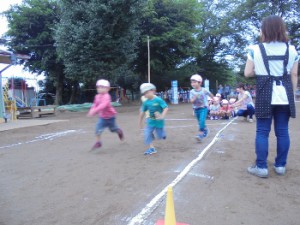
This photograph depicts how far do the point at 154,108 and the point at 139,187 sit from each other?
2.59 metres

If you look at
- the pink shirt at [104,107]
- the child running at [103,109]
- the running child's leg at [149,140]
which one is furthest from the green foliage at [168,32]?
the running child's leg at [149,140]

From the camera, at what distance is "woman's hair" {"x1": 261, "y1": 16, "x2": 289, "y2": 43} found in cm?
421

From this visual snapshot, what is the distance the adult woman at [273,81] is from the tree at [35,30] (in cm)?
2389

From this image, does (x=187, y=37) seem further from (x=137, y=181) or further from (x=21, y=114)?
(x=137, y=181)

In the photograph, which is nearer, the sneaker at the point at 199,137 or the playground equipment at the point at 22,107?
the sneaker at the point at 199,137

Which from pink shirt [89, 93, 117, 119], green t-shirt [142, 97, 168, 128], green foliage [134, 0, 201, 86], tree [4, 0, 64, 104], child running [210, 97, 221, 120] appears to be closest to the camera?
green t-shirt [142, 97, 168, 128]

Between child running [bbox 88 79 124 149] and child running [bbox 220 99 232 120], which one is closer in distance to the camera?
child running [bbox 88 79 124 149]

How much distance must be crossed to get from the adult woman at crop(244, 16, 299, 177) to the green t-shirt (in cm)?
234

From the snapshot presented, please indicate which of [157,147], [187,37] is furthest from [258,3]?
[157,147]

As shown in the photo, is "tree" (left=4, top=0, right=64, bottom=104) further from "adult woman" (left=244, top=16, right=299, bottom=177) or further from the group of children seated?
"adult woman" (left=244, top=16, right=299, bottom=177)

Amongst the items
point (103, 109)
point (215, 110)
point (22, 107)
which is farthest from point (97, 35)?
point (103, 109)

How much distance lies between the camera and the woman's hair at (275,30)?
4210 millimetres

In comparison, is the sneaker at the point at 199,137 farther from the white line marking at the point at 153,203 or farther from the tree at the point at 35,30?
the tree at the point at 35,30

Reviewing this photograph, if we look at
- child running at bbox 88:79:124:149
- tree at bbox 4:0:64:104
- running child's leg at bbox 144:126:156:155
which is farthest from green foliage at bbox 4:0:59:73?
running child's leg at bbox 144:126:156:155
